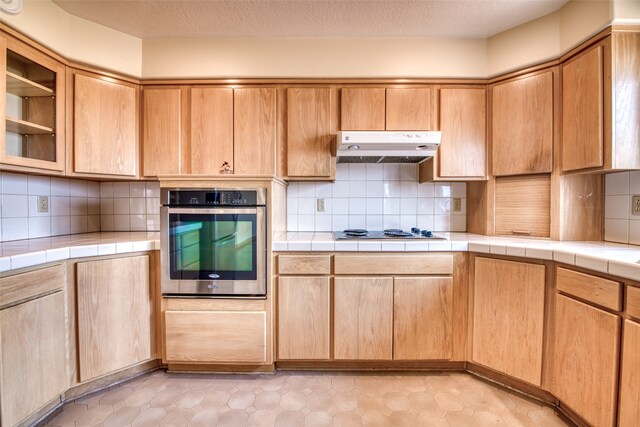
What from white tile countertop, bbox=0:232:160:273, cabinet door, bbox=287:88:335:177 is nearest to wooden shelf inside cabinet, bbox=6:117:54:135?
white tile countertop, bbox=0:232:160:273

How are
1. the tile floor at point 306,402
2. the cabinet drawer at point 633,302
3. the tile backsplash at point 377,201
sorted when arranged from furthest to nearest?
Answer: the tile backsplash at point 377,201 → the tile floor at point 306,402 → the cabinet drawer at point 633,302

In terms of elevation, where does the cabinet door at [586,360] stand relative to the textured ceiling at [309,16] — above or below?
below

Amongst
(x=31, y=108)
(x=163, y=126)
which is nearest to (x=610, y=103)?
(x=163, y=126)

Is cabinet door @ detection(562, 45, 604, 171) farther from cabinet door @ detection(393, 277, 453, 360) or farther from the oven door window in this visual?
the oven door window

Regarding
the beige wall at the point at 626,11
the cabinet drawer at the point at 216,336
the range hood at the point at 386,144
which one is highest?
the beige wall at the point at 626,11

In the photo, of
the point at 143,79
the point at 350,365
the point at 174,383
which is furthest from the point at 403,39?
the point at 174,383

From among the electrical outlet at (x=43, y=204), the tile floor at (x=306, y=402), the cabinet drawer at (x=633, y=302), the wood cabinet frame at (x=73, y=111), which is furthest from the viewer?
the electrical outlet at (x=43, y=204)

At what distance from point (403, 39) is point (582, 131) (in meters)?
1.24

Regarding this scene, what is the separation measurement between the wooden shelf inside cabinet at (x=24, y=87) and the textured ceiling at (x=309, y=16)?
0.54 metres

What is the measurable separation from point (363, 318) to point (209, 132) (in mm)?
1658

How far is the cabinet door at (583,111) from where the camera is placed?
5.17 feet

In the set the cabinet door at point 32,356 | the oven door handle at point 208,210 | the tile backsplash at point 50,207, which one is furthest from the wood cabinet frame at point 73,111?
the cabinet door at point 32,356

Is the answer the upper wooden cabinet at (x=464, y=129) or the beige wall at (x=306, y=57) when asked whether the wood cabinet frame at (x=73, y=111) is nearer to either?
the beige wall at (x=306, y=57)

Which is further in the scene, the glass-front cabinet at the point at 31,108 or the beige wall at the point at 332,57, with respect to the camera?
the beige wall at the point at 332,57
